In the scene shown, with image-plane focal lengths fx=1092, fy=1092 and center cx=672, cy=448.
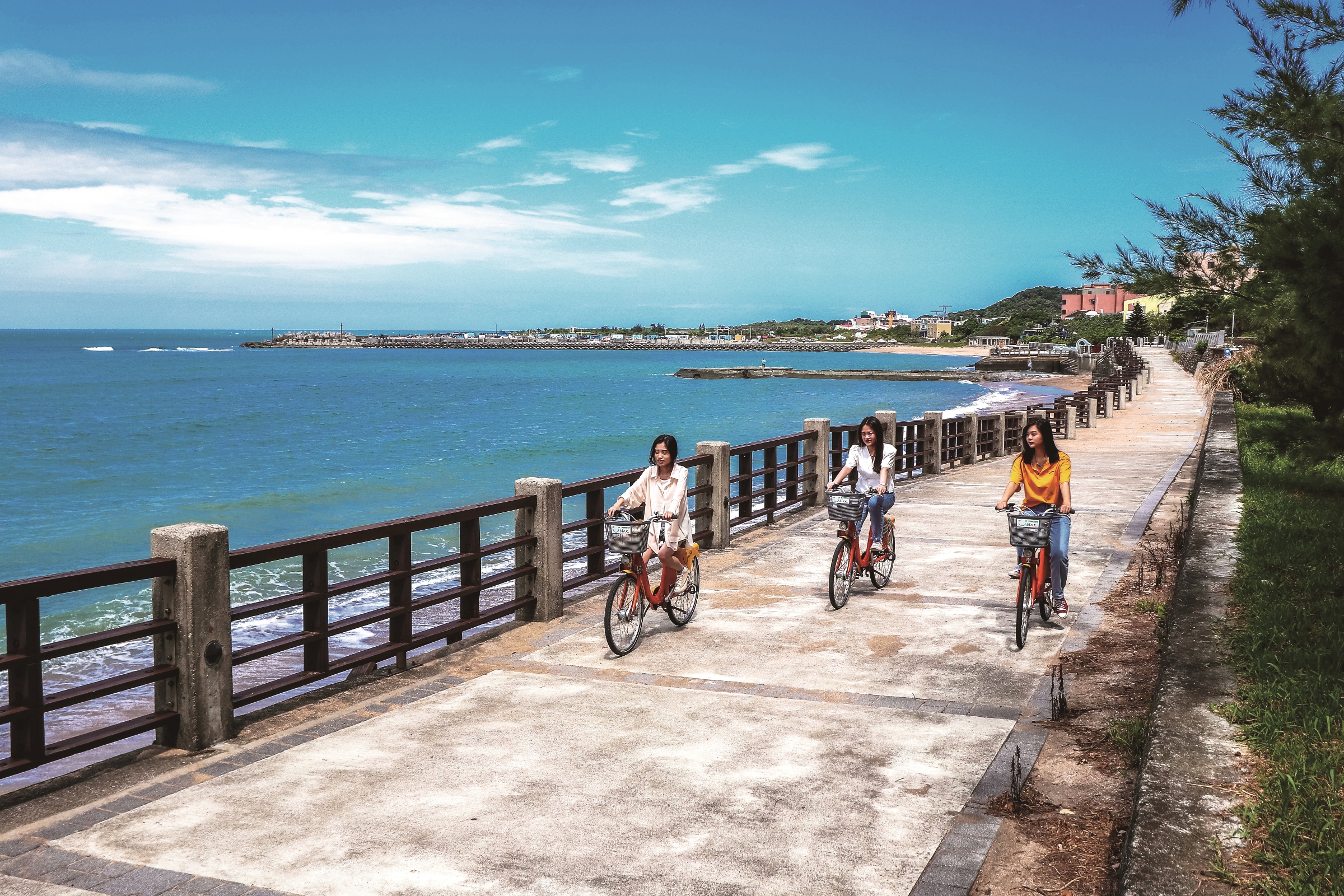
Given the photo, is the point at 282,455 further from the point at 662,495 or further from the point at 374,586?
the point at 662,495

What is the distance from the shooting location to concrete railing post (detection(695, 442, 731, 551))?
13.2m

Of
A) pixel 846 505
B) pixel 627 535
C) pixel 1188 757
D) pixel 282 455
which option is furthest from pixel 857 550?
pixel 282 455

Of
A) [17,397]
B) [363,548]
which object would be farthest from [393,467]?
[17,397]

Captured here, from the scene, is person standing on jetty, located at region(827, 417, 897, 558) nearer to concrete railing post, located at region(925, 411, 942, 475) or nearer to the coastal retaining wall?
the coastal retaining wall

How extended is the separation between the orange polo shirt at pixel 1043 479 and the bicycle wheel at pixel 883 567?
1756 mm

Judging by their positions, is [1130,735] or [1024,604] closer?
[1130,735]

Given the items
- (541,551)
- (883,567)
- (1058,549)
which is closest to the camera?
(1058,549)

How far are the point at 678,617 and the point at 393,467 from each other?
3939 cm

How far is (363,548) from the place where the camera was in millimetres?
24391

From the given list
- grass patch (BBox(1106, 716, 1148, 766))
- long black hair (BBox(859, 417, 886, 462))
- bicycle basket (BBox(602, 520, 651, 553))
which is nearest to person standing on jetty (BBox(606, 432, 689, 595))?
bicycle basket (BBox(602, 520, 651, 553))

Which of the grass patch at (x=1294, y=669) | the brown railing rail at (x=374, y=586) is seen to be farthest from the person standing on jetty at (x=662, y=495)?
the grass patch at (x=1294, y=669)

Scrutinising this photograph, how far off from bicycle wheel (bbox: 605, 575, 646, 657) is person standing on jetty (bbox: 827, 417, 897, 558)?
2464mm

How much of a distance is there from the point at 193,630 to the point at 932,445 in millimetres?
17273

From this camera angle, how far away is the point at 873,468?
10227 millimetres
